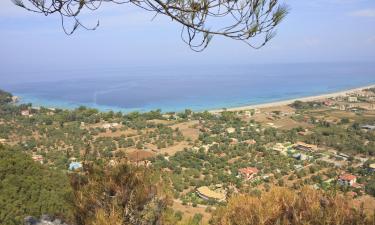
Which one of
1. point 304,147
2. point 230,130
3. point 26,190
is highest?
point 26,190

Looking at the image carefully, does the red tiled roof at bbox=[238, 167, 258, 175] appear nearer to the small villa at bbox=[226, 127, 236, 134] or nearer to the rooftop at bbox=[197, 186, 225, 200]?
the rooftop at bbox=[197, 186, 225, 200]

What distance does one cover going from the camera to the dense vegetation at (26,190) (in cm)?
676

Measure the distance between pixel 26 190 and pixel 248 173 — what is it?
9549 mm

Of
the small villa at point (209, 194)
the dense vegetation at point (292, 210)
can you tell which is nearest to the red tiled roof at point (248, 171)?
the small villa at point (209, 194)

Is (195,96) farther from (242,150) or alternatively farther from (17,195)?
(17,195)

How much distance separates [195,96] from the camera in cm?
6009

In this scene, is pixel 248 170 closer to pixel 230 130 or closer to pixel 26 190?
pixel 230 130

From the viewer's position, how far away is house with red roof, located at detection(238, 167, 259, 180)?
50.0 feet

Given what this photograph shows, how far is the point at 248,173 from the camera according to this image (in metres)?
15.5

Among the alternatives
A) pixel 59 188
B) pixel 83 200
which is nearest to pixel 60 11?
pixel 83 200

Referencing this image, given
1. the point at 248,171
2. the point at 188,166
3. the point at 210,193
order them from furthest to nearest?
the point at 188,166 < the point at 248,171 < the point at 210,193

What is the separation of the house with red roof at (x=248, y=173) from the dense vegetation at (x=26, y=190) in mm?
7878

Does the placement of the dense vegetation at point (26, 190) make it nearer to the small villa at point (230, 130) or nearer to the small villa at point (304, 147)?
Result: the small villa at point (304, 147)

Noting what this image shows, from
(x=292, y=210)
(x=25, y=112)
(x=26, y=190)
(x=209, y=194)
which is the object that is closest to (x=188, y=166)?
(x=209, y=194)
